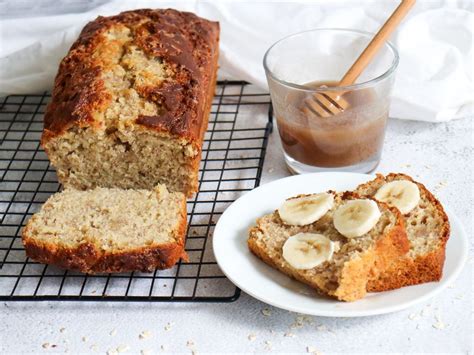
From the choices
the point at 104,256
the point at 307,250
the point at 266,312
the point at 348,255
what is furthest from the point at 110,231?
the point at 348,255

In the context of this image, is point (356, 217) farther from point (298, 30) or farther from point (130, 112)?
point (298, 30)

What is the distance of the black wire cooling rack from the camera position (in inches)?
123

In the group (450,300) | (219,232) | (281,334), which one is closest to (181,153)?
(219,232)

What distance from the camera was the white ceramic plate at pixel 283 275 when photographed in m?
2.79

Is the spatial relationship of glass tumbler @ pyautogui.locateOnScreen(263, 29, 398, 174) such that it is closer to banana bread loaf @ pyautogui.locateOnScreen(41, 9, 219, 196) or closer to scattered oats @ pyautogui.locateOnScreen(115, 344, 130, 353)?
banana bread loaf @ pyautogui.locateOnScreen(41, 9, 219, 196)

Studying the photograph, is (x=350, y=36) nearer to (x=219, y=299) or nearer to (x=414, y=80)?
(x=414, y=80)

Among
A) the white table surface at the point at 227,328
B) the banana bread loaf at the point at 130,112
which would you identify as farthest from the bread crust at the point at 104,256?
the banana bread loaf at the point at 130,112

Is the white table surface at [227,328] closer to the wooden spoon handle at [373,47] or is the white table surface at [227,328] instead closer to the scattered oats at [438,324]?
the scattered oats at [438,324]

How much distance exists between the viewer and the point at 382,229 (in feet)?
9.46

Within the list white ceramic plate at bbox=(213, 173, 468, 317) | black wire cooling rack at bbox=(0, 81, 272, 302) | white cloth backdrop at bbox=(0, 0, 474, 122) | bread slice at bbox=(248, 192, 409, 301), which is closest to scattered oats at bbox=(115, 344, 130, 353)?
black wire cooling rack at bbox=(0, 81, 272, 302)

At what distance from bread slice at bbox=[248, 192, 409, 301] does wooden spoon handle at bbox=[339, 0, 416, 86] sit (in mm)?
886

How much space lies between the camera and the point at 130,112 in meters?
3.54

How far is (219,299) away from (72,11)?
249cm

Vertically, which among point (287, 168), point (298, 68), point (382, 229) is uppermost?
point (382, 229)
